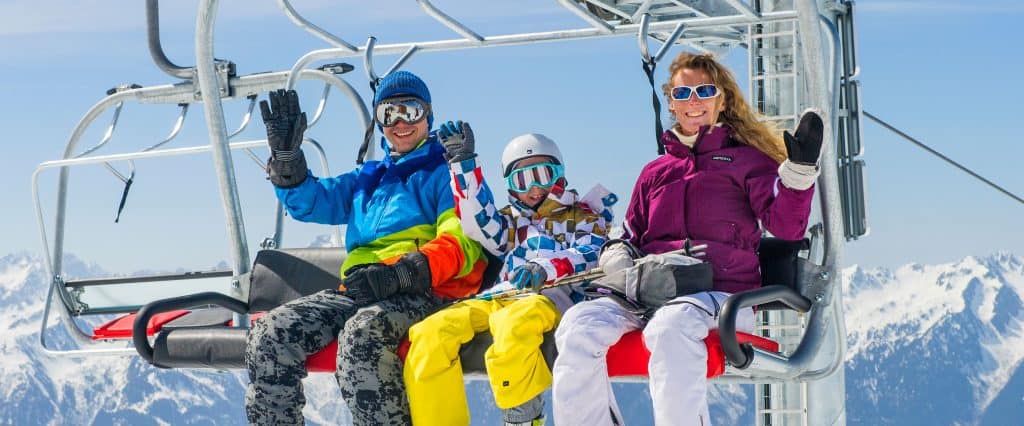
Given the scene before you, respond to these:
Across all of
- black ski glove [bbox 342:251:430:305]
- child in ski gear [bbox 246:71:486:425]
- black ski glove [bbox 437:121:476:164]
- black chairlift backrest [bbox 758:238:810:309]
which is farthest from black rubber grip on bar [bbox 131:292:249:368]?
black chairlift backrest [bbox 758:238:810:309]

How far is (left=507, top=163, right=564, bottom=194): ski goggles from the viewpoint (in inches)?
192

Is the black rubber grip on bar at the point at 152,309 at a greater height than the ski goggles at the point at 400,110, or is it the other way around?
the ski goggles at the point at 400,110

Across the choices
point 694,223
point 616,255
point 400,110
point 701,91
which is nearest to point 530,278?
point 616,255

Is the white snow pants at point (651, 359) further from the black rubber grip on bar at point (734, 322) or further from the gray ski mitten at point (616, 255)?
the gray ski mitten at point (616, 255)

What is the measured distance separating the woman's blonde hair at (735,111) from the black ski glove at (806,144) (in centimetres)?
30

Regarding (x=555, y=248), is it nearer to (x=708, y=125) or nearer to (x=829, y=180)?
(x=708, y=125)

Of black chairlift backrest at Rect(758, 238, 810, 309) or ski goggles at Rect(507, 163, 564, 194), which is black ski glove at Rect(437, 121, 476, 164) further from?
black chairlift backrest at Rect(758, 238, 810, 309)

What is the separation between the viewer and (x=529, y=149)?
489 cm

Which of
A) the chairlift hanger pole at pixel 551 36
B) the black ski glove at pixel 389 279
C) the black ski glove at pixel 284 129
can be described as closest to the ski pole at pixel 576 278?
the black ski glove at pixel 389 279

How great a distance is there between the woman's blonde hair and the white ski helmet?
1.58 ft

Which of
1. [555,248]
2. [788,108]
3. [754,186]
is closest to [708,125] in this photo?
[754,186]

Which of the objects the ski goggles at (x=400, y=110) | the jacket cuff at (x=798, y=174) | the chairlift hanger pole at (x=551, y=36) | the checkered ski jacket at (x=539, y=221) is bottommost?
the checkered ski jacket at (x=539, y=221)

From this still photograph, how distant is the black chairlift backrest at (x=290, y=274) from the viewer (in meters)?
5.89

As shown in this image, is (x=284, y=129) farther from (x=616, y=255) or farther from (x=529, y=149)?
(x=616, y=255)
